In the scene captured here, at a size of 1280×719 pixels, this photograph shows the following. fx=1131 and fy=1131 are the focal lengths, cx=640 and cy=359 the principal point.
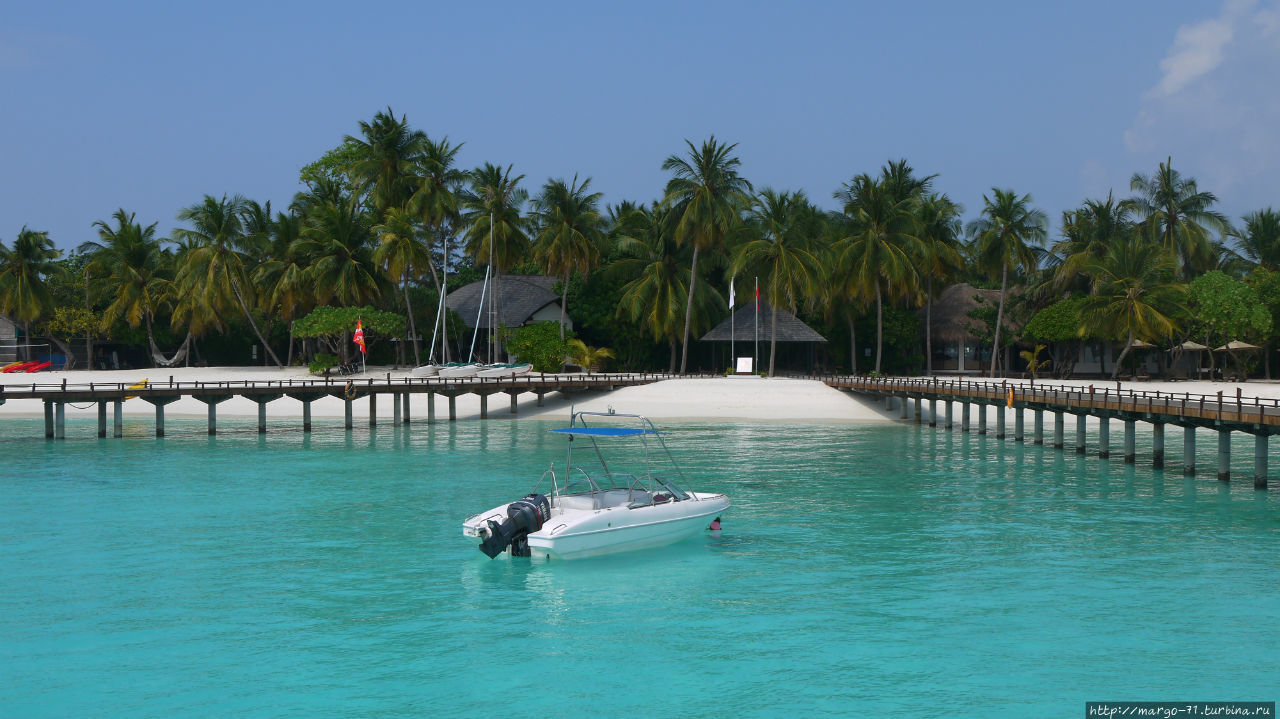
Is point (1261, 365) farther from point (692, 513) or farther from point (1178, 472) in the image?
point (692, 513)

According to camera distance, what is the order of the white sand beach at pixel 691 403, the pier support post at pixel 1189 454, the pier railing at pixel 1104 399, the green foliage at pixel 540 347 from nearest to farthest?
the pier railing at pixel 1104 399 < the pier support post at pixel 1189 454 < the white sand beach at pixel 691 403 < the green foliage at pixel 540 347

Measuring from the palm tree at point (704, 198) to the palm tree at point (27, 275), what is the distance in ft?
168

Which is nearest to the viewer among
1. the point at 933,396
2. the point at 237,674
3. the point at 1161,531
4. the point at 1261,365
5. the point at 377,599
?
the point at 237,674

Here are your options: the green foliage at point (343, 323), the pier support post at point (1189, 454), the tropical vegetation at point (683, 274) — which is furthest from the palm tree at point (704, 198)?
the pier support post at point (1189, 454)

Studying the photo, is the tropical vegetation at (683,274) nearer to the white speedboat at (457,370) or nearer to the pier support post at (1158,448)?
the white speedboat at (457,370)

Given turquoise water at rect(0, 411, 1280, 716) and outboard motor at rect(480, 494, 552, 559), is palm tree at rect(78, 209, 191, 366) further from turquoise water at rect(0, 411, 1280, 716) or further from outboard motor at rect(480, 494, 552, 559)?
outboard motor at rect(480, 494, 552, 559)

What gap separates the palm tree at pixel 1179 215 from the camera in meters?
81.5

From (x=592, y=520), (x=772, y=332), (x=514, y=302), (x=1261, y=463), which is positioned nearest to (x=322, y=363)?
(x=514, y=302)

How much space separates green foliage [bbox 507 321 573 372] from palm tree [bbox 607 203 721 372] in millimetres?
5505

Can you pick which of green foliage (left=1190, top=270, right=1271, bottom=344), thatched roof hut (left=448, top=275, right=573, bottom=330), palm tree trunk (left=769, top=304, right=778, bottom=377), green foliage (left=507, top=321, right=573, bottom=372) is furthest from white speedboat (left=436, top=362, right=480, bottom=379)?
green foliage (left=1190, top=270, right=1271, bottom=344)

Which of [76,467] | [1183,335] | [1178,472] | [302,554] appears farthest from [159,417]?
[1183,335]

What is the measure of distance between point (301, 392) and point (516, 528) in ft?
119

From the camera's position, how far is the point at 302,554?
25859 mm

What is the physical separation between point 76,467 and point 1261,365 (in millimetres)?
75546
